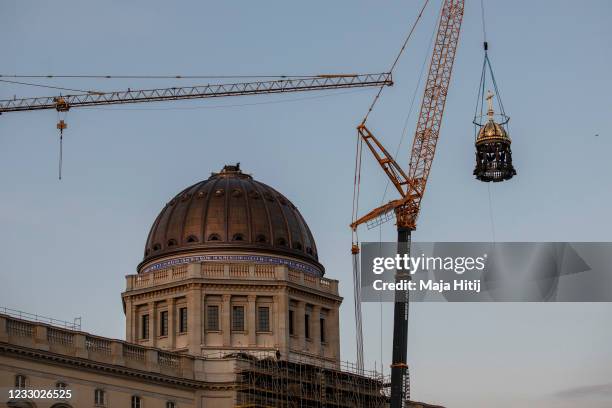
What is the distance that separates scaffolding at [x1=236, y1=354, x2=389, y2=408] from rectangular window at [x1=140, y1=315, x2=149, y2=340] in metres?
14.4

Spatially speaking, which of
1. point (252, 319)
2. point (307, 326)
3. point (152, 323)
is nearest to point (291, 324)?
point (307, 326)

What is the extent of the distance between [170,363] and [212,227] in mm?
23083

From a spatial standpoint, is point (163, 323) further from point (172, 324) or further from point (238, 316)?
point (238, 316)

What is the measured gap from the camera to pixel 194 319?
14850 cm

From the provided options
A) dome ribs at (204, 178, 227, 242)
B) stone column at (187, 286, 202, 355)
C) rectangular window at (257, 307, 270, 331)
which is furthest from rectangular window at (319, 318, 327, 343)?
stone column at (187, 286, 202, 355)

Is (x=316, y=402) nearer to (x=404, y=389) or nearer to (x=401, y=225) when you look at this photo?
(x=404, y=389)

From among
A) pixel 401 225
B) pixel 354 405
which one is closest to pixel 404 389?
pixel 354 405

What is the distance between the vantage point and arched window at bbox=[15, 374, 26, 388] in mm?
116562

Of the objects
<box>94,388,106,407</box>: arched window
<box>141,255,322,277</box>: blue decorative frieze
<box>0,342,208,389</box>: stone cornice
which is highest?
<box>141,255,322,277</box>: blue decorative frieze

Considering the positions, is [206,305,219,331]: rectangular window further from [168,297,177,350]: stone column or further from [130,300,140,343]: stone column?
[130,300,140,343]: stone column

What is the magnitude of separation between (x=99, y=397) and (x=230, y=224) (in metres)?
35.7

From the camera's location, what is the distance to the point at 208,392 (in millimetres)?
139375

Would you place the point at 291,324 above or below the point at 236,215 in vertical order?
below

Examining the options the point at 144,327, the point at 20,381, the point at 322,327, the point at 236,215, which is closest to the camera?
the point at 20,381
